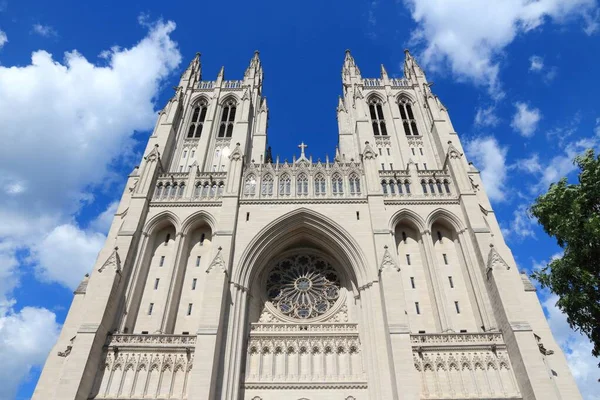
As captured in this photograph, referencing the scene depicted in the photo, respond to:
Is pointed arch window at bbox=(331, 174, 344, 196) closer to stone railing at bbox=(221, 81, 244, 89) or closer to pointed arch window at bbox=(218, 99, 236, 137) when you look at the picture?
pointed arch window at bbox=(218, 99, 236, 137)

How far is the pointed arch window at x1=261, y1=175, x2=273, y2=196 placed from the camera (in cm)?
2549

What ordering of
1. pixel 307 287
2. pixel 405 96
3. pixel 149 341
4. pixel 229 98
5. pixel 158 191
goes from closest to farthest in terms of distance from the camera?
pixel 149 341
pixel 307 287
pixel 158 191
pixel 405 96
pixel 229 98

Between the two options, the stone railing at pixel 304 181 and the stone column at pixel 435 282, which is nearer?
the stone column at pixel 435 282

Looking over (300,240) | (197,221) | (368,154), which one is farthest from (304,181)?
(197,221)

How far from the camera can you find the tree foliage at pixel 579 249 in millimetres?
13242

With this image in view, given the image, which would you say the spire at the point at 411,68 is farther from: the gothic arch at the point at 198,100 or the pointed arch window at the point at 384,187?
the gothic arch at the point at 198,100

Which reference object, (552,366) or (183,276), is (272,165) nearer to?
(183,276)

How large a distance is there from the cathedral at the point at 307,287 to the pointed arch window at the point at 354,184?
0.31 ft

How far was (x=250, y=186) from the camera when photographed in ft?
85.3

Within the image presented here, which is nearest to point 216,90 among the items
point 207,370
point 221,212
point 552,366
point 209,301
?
point 221,212

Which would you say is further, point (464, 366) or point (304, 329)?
point (304, 329)

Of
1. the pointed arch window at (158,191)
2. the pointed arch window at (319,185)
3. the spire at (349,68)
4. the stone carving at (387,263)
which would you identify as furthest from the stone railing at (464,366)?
the spire at (349,68)

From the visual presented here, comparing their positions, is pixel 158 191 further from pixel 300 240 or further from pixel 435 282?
Result: pixel 435 282

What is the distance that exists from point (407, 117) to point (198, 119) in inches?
708
